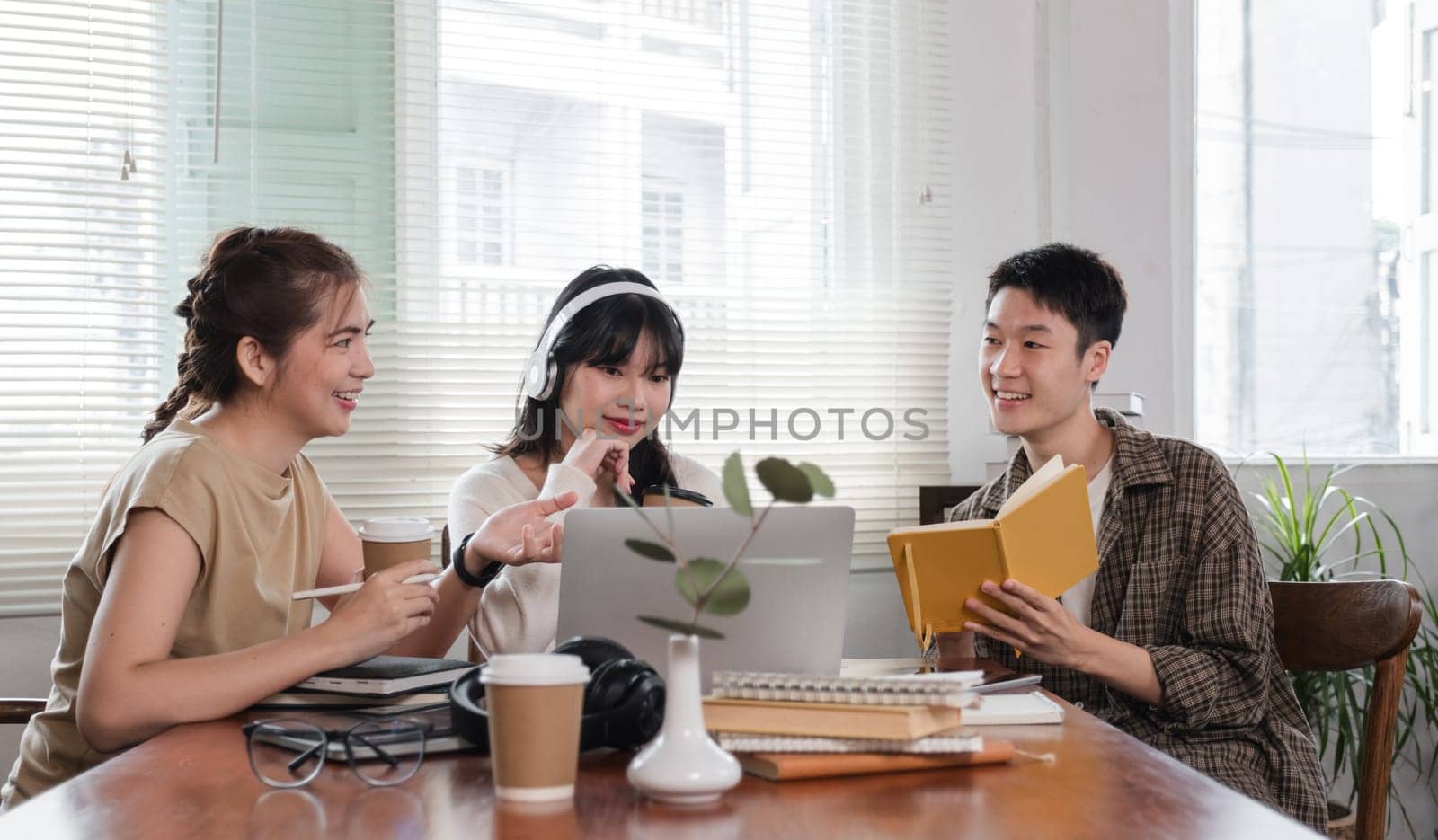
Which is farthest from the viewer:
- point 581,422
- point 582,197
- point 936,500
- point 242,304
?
point 582,197

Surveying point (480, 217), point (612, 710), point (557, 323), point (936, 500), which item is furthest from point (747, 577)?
point (480, 217)

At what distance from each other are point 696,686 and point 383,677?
1.64 feet

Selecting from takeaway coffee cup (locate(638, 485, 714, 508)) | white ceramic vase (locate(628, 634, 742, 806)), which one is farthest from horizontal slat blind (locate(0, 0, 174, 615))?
white ceramic vase (locate(628, 634, 742, 806))

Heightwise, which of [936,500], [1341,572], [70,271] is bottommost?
[1341,572]

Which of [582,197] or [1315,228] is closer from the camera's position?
[582,197]

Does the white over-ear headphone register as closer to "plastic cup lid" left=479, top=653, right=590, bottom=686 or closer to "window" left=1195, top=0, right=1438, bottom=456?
"plastic cup lid" left=479, top=653, right=590, bottom=686

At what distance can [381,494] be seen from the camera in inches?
105

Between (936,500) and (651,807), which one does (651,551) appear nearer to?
(651,807)

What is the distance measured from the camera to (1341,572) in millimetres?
3021

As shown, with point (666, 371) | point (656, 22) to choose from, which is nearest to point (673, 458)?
point (666, 371)

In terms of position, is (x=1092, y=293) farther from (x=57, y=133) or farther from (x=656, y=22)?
(x=57, y=133)

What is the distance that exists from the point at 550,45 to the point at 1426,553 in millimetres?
2618

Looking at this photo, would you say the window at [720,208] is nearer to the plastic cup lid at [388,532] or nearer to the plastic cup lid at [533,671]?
the plastic cup lid at [388,532]

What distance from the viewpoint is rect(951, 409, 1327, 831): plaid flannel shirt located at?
1649 mm
